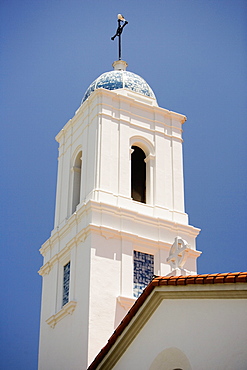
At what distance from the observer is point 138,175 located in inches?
979

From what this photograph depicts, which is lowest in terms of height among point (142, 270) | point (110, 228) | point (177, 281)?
point (177, 281)

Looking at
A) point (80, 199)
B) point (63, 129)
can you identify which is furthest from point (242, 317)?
point (63, 129)

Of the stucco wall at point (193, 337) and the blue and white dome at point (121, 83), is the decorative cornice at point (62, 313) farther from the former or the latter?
the blue and white dome at point (121, 83)

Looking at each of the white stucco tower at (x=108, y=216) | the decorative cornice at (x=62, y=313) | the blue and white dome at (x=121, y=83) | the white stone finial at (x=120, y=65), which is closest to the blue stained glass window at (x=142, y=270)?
the white stucco tower at (x=108, y=216)

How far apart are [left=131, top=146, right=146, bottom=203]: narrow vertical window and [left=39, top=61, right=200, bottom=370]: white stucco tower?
0.04 meters

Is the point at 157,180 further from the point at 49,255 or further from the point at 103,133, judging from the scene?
the point at 49,255

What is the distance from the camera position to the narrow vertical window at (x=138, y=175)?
2441 centimetres

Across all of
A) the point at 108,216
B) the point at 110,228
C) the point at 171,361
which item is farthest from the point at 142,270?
the point at 171,361

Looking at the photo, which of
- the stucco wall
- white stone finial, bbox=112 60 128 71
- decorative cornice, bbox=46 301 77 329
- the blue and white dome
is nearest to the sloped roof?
the stucco wall

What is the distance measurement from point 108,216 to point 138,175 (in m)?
3.76

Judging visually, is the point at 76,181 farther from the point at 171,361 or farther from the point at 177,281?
the point at 171,361

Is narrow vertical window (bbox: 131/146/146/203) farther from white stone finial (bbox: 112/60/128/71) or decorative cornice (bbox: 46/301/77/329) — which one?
decorative cornice (bbox: 46/301/77/329)

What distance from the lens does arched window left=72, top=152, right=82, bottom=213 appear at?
79.0ft

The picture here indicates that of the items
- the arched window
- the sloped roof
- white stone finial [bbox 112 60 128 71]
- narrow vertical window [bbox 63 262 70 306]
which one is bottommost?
the sloped roof
